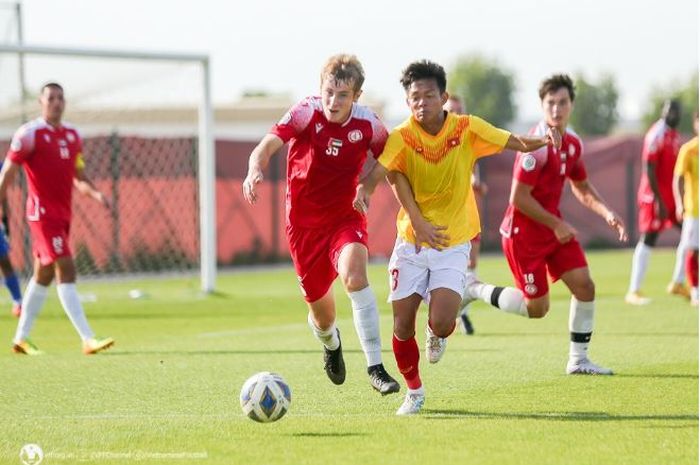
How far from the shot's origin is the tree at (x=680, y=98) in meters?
91.4

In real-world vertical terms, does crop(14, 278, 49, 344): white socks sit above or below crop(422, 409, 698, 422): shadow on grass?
below

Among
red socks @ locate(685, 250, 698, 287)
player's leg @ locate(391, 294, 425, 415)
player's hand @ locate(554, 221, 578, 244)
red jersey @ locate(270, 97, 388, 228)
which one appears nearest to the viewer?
player's leg @ locate(391, 294, 425, 415)

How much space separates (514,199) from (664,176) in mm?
7516

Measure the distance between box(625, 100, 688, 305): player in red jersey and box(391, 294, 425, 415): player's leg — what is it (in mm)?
8537

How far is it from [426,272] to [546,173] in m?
2.11

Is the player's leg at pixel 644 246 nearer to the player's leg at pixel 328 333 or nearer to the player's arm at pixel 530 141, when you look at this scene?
the player's leg at pixel 328 333

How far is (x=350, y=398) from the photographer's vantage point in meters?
8.76

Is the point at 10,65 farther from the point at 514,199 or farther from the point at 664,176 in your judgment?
the point at 514,199

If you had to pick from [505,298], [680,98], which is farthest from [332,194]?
[680,98]

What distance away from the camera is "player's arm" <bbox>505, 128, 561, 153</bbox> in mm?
8375

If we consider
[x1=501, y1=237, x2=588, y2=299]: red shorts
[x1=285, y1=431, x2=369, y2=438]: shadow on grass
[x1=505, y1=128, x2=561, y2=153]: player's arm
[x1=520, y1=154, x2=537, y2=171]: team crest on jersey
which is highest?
[x1=505, y1=128, x2=561, y2=153]: player's arm

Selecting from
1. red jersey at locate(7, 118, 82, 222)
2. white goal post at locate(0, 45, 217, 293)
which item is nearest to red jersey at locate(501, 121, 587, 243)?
red jersey at locate(7, 118, 82, 222)

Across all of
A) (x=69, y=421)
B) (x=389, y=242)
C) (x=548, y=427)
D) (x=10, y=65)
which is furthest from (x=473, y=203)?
(x=389, y=242)

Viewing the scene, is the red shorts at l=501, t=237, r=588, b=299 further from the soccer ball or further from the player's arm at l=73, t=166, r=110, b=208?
the player's arm at l=73, t=166, r=110, b=208
